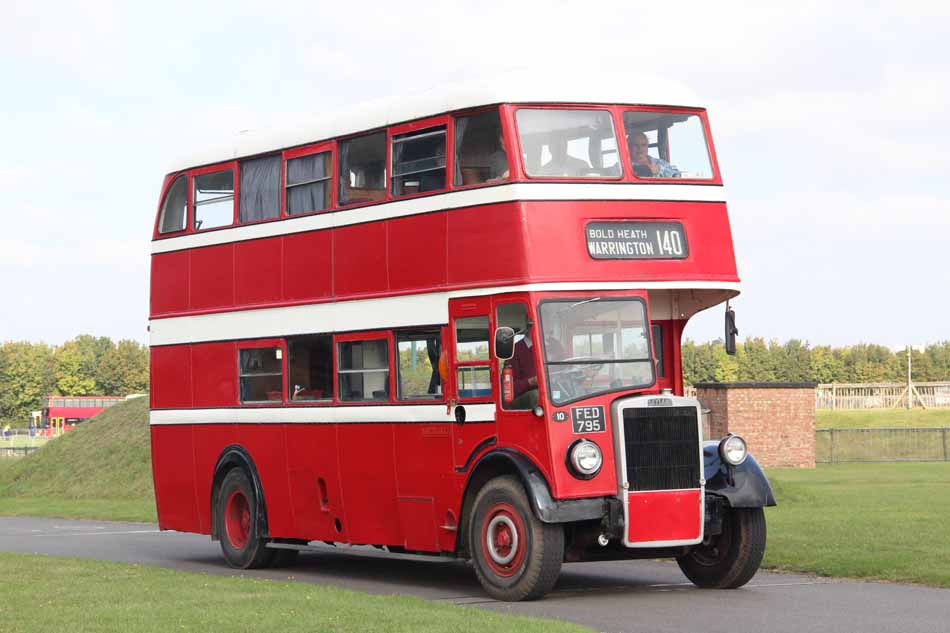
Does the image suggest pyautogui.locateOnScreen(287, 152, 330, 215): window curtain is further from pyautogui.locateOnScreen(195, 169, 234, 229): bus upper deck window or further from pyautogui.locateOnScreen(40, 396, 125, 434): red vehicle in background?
pyautogui.locateOnScreen(40, 396, 125, 434): red vehicle in background

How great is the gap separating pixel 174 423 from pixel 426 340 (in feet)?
18.7

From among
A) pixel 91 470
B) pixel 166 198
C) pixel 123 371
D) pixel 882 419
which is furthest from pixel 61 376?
pixel 166 198

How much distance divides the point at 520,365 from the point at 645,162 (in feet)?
7.67

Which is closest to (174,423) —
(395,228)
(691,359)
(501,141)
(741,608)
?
(395,228)

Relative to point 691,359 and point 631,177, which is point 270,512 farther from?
point 691,359

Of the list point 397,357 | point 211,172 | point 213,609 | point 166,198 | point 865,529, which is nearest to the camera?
point 213,609

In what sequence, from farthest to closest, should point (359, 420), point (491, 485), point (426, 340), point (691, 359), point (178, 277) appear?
point (691, 359) → point (178, 277) → point (359, 420) → point (426, 340) → point (491, 485)

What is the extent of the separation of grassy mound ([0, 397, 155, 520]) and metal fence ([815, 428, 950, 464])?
66.3 feet

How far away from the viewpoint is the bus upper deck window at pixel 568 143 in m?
15.0

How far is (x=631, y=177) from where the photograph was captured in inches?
597

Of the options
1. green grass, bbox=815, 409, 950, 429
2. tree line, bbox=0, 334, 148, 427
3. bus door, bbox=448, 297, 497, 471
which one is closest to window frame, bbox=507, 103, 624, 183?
bus door, bbox=448, 297, 497, 471

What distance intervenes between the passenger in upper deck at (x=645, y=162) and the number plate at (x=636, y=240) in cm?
52

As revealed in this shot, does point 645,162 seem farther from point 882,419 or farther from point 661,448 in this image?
point 882,419

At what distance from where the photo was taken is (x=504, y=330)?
14469 mm
